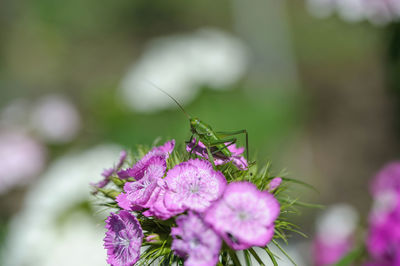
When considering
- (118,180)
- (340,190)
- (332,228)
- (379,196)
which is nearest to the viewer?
(118,180)

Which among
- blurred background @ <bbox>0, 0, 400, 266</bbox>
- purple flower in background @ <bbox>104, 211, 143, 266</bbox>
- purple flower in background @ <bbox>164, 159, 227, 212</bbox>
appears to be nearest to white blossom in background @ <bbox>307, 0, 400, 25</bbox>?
blurred background @ <bbox>0, 0, 400, 266</bbox>

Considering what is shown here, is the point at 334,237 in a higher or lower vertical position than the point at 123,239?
lower

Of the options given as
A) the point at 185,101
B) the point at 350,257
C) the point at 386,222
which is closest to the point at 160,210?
the point at 350,257

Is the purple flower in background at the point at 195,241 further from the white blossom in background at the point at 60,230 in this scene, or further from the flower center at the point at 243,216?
the white blossom in background at the point at 60,230

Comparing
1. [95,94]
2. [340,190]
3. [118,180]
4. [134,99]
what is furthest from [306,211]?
[118,180]

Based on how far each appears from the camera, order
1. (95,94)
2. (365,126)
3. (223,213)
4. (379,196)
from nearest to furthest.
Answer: (223,213) < (379,196) < (365,126) < (95,94)

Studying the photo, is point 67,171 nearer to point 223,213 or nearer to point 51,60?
point 223,213

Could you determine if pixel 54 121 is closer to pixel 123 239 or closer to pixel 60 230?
pixel 60 230

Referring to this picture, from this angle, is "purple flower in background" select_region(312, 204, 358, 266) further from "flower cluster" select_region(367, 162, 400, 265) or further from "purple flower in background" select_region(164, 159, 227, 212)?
"purple flower in background" select_region(164, 159, 227, 212)

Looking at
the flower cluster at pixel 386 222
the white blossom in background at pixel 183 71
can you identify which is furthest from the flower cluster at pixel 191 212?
the white blossom in background at pixel 183 71
